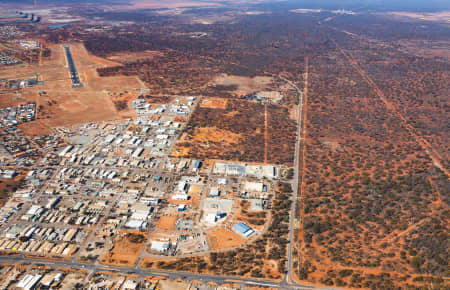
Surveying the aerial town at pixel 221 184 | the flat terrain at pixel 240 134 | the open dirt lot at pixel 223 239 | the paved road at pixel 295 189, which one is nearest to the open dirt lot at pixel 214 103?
the flat terrain at pixel 240 134

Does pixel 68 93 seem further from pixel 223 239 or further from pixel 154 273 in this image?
pixel 223 239

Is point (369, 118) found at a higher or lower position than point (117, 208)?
higher

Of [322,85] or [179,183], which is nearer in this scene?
[179,183]

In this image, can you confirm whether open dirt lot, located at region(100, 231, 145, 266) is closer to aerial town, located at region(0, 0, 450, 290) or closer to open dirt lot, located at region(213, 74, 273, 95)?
aerial town, located at region(0, 0, 450, 290)

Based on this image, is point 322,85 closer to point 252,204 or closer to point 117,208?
point 252,204

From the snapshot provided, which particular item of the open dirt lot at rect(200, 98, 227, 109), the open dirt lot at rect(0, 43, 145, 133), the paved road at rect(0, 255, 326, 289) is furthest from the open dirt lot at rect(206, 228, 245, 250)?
Answer: the open dirt lot at rect(200, 98, 227, 109)

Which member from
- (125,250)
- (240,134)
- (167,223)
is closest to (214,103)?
(240,134)

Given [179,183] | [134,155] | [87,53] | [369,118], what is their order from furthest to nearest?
[87,53] < [369,118] < [134,155] < [179,183]

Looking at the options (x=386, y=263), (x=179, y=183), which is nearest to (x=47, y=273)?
(x=179, y=183)
